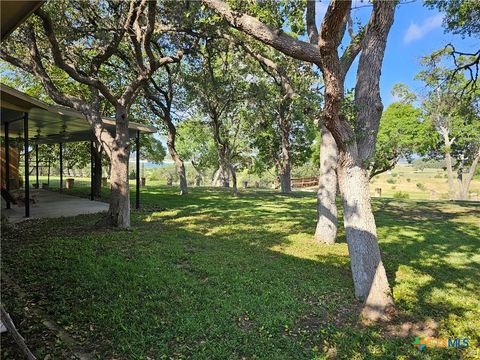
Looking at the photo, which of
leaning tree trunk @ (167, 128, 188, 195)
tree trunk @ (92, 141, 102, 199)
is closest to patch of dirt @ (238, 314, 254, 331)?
tree trunk @ (92, 141, 102, 199)

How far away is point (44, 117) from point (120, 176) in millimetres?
4488

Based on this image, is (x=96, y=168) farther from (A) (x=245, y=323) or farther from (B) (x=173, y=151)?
(A) (x=245, y=323)

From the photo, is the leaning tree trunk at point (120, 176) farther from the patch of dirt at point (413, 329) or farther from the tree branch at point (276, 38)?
the patch of dirt at point (413, 329)

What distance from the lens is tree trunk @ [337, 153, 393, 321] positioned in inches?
153

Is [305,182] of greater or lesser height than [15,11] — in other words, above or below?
below

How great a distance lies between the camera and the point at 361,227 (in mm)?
3930

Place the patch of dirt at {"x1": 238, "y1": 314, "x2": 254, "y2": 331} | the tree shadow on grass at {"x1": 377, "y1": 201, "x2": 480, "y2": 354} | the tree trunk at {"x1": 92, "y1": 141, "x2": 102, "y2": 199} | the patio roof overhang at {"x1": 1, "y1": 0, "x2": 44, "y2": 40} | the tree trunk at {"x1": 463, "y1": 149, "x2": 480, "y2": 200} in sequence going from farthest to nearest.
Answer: the tree trunk at {"x1": 463, "y1": 149, "x2": 480, "y2": 200}
the tree trunk at {"x1": 92, "y1": 141, "x2": 102, "y2": 199}
the tree shadow on grass at {"x1": 377, "y1": 201, "x2": 480, "y2": 354}
the patch of dirt at {"x1": 238, "y1": 314, "x2": 254, "y2": 331}
the patio roof overhang at {"x1": 1, "y1": 0, "x2": 44, "y2": 40}

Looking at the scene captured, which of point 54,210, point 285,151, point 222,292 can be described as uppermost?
point 285,151

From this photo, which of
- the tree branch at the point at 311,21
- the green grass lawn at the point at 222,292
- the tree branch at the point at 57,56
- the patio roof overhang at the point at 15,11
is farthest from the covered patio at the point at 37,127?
the tree branch at the point at 311,21

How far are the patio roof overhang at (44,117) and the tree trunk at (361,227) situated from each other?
6.90m

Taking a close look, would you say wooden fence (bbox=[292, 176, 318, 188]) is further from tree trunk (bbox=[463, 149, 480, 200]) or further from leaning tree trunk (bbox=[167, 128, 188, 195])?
leaning tree trunk (bbox=[167, 128, 188, 195])

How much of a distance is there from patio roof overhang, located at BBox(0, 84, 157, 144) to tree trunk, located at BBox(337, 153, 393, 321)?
6.90 metres

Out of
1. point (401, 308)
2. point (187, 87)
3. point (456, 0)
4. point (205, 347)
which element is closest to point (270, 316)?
point (205, 347)

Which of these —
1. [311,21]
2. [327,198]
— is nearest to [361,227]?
[327,198]
